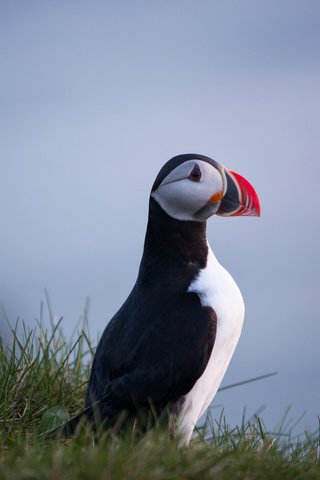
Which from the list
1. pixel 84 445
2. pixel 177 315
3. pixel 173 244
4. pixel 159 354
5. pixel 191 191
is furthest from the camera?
pixel 173 244

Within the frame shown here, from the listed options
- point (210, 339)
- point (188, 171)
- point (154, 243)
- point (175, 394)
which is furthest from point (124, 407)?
point (188, 171)

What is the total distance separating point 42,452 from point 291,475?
125 cm

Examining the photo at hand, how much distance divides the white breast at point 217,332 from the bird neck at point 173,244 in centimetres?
10

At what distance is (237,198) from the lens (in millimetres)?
5828

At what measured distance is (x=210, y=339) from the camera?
18.0 feet

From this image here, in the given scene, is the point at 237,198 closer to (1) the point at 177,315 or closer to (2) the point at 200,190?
(2) the point at 200,190

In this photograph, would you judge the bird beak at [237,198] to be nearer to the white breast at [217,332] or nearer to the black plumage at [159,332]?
the black plumage at [159,332]

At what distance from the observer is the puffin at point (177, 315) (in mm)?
5367

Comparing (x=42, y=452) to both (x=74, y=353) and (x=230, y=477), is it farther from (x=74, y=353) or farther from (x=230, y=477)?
(x=74, y=353)

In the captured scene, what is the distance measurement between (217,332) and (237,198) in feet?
2.91

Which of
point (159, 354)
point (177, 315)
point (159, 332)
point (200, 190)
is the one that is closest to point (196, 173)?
point (200, 190)

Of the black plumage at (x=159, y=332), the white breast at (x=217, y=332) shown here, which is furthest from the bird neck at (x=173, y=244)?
the white breast at (x=217, y=332)

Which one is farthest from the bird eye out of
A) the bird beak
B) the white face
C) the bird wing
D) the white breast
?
the bird wing

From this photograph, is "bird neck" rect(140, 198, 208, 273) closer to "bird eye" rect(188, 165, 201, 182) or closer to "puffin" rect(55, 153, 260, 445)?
"puffin" rect(55, 153, 260, 445)
